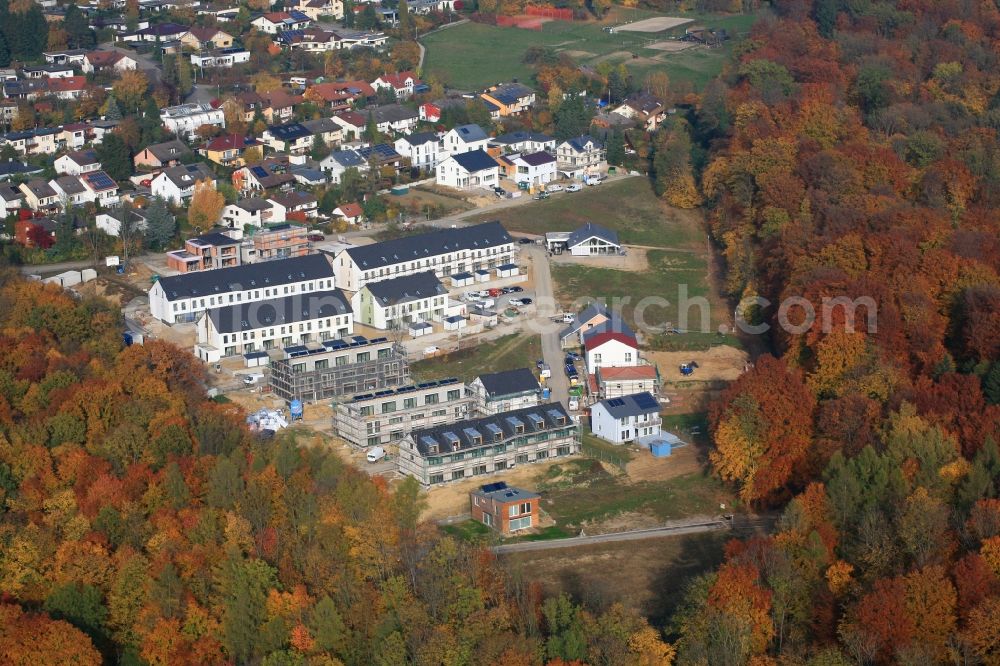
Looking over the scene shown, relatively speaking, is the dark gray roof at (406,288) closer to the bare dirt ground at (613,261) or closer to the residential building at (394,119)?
the bare dirt ground at (613,261)

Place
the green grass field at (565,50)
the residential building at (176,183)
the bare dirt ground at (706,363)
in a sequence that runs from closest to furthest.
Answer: the bare dirt ground at (706,363) → the residential building at (176,183) → the green grass field at (565,50)

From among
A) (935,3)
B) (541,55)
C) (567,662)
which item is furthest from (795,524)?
(935,3)

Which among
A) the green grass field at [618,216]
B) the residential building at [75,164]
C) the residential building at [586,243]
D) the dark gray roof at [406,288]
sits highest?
the residential building at [75,164]

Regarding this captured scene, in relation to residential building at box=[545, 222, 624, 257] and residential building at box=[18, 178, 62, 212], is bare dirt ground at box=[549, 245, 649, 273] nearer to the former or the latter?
residential building at box=[545, 222, 624, 257]

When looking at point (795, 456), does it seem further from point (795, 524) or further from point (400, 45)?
point (400, 45)

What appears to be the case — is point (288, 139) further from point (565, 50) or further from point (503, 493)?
point (503, 493)

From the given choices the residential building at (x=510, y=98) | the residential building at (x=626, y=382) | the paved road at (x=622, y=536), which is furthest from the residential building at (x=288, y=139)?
the paved road at (x=622, y=536)

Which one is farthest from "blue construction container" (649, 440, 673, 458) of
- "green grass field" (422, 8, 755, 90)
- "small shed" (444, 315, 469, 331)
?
"green grass field" (422, 8, 755, 90)

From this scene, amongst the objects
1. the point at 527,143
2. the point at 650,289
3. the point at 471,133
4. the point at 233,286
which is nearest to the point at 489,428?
the point at 233,286
